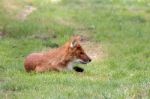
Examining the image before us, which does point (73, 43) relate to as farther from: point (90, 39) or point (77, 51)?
point (90, 39)

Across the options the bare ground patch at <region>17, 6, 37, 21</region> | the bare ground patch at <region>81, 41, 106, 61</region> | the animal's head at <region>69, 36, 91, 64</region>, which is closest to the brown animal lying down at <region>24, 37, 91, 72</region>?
the animal's head at <region>69, 36, 91, 64</region>

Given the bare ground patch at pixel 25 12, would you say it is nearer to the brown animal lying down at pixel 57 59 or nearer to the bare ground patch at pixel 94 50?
the bare ground patch at pixel 94 50

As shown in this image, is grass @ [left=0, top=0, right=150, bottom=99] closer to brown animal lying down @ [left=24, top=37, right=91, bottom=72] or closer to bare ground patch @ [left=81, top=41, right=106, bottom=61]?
bare ground patch @ [left=81, top=41, right=106, bottom=61]

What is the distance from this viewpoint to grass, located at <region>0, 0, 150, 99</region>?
31.4 feet

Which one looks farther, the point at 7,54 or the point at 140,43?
the point at 140,43

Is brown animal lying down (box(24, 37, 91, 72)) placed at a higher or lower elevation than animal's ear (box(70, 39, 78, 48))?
lower

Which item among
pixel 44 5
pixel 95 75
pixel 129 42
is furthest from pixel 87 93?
pixel 44 5

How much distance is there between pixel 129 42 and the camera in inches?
721

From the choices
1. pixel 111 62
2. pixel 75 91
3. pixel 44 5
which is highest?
pixel 75 91

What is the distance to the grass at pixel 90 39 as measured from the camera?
9586 millimetres

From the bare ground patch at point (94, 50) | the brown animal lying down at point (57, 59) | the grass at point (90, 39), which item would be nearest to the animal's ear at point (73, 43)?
the brown animal lying down at point (57, 59)

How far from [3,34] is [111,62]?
21.1ft

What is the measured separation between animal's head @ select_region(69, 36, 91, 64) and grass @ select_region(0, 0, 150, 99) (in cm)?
27

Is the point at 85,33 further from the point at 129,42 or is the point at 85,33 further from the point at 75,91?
the point at 75,91
